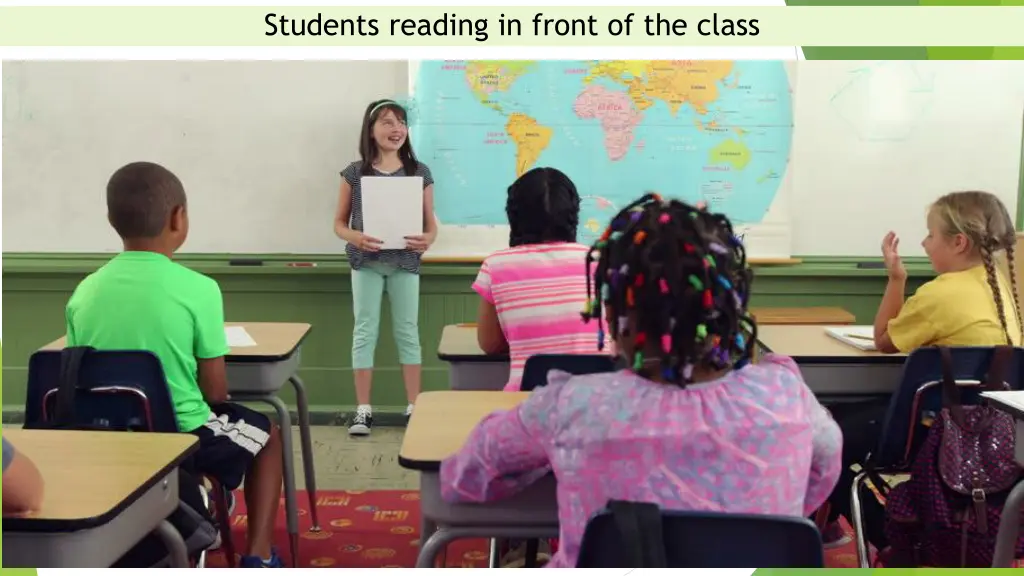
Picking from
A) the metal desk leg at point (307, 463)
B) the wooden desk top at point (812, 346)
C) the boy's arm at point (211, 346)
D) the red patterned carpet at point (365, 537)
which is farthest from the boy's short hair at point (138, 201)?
the wooden desk top at point (812, 346)

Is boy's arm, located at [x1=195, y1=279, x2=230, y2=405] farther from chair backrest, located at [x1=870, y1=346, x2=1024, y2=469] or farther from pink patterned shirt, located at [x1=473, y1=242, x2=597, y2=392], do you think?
chair backrest, located at [x1=870, y1=346, x2=1024, y2=469]

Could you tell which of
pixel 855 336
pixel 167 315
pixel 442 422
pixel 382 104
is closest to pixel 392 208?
pixel 382 104

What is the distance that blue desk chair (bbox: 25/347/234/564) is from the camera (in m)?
1.97

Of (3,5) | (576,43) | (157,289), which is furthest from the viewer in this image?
(576,43)

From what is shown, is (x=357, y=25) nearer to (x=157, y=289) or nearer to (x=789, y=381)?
(x=157, y=289)

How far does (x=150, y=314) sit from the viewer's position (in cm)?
208

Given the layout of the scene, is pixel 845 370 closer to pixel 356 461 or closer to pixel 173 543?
pixel 173 543

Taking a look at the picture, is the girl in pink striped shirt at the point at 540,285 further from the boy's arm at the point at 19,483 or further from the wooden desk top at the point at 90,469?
the boy's arm at the point at 19,483

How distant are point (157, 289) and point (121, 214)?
224 millimetres

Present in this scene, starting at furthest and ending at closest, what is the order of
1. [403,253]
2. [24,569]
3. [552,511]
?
[403,253], [552,511], [24,569]

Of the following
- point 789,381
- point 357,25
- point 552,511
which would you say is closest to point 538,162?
point 357,25

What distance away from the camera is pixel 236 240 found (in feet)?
13.8

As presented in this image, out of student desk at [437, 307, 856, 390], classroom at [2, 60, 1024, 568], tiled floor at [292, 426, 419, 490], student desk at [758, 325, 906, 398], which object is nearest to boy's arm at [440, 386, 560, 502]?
classroom at [2, 60, 1024, 568]

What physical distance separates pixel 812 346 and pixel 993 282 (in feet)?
1.61
